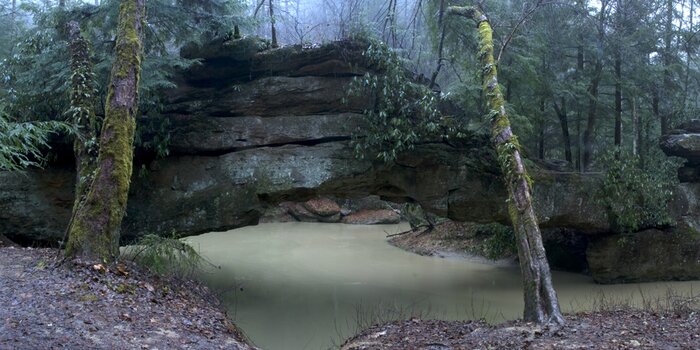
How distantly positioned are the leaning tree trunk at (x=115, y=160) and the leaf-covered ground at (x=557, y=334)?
3.44m

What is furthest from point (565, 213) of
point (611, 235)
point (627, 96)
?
point (627, 96)

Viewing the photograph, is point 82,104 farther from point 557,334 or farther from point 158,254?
point 557,334

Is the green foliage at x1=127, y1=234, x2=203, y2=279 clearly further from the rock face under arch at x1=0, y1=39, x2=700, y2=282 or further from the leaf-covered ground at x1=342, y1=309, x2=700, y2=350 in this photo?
the leaf-covered ground at x1=342, y1=309, x2=700, y2=350

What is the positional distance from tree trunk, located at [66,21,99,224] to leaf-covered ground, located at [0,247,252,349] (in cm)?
153

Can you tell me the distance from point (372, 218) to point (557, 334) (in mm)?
21892

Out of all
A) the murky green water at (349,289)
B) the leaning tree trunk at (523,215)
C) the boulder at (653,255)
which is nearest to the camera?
the leaning tree trunk at (523,215)

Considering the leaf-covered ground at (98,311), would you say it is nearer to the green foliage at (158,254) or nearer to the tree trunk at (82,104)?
the green foliage at (158,254)

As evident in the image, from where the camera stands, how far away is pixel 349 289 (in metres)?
12.2

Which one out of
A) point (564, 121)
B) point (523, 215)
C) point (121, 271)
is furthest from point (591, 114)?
point (121, 271)

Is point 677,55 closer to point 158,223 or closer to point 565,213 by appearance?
point 565,213

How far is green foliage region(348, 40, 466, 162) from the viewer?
10516 mm

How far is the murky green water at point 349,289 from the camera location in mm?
9391

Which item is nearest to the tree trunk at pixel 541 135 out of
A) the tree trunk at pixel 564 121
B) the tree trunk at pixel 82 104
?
the tree trunk at pixel 564 121

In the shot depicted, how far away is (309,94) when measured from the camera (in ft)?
36.3
